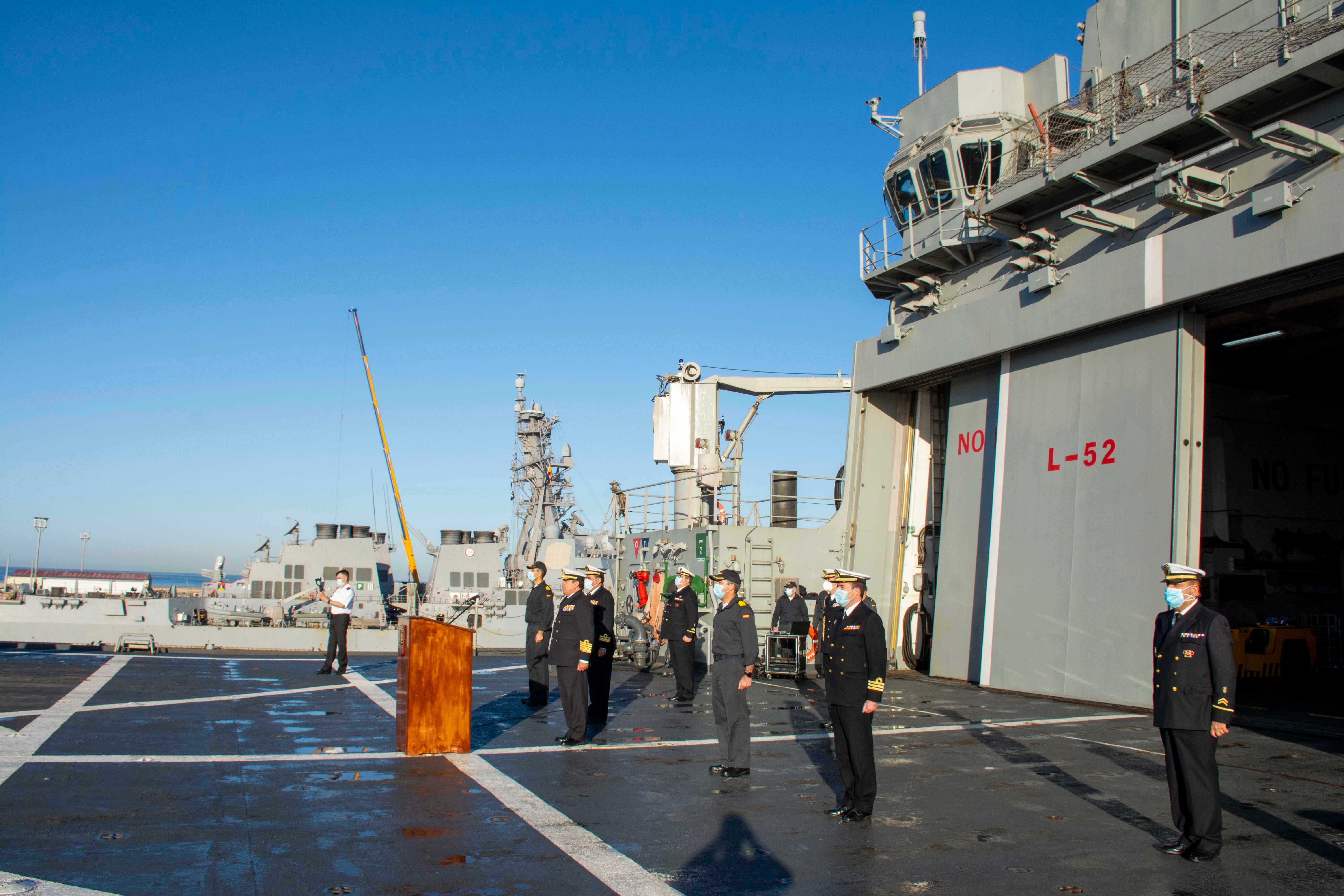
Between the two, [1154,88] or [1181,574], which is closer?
[1181,574]

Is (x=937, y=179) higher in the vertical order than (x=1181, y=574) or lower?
higher

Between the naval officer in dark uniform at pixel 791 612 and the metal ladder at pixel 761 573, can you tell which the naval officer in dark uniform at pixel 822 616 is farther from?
the metal ladder at pixel 761 573

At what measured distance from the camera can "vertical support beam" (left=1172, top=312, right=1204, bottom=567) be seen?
1139 cm

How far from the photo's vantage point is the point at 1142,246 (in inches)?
471

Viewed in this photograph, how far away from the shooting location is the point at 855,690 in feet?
21.5

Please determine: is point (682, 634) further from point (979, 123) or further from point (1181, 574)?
point (979, 123)

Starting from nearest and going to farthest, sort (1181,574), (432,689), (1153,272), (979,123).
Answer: (1181,574)
(432,689)
(1153,272)
(979,123)

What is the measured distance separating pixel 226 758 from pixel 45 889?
352cm

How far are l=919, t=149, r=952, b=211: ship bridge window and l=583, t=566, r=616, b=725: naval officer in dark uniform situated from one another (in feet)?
32.3

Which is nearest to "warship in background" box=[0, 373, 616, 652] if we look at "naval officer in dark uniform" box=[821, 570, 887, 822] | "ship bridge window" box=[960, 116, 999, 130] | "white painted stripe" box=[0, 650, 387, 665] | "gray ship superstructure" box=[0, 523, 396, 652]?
"gray ship superstructure" box=[0, 523, 396, 652]

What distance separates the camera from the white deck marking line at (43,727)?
7094 mm

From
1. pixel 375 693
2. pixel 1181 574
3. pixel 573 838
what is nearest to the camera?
pixel 573 838

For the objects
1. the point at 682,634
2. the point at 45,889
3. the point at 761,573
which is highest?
the point at 761,573

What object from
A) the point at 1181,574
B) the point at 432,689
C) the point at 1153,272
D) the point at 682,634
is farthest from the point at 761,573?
the point at 1181,574
